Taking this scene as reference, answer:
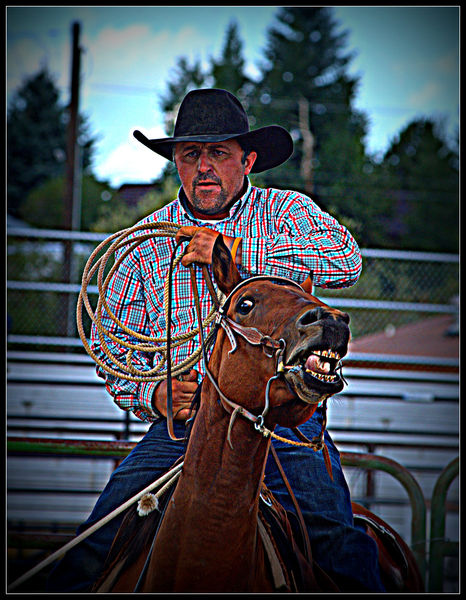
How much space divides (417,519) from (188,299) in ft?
5.85

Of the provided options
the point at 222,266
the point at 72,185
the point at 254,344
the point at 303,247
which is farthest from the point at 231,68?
the point at 254,344

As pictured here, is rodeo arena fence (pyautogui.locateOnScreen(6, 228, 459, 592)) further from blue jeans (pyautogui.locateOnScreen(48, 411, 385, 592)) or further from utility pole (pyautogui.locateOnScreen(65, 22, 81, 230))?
blue jeans (pyautogui.locateOnScreen(48, 411, 385, 592))

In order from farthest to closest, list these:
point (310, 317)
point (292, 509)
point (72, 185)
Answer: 1. point (72, 185)
2. point (292, 509)
3. point (310, 317)

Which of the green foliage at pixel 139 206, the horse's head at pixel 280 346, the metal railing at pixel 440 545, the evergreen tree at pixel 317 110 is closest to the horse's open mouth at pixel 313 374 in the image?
the horse's head at pixel 280 346

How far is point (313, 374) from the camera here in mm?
1501

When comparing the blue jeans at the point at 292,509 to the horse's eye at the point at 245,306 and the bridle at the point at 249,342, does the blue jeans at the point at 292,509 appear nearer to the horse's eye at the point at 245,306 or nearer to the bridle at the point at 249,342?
the bridle at the point at 249,342

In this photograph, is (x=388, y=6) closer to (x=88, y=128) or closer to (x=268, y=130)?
(x=268, y=130)

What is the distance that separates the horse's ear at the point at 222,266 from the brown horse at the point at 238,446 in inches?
1.6

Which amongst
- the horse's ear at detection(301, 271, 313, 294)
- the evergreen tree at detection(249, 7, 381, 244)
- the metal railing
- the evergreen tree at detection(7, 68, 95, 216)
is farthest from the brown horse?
the evergreen tree at detection(7, 68, 95, 216)

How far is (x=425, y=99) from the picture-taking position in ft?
10.9

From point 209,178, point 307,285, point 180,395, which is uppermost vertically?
point 209,178

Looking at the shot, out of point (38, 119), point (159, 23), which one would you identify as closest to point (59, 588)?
point (159, 23)

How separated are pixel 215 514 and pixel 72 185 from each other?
4374 millimetres

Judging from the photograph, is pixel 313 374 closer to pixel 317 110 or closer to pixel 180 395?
pixel 180 395
